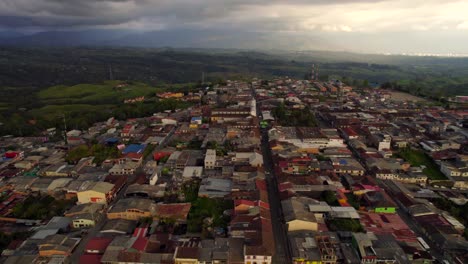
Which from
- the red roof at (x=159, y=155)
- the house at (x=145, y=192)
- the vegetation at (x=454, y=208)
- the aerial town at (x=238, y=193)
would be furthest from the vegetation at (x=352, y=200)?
the red roof at (x=159, y=155)

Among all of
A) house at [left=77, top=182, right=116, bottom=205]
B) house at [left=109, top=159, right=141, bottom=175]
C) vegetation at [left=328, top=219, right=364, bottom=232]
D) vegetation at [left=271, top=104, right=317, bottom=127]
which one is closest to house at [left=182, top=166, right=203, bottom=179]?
house at [left=109, top=159, right=141, bottom=175]

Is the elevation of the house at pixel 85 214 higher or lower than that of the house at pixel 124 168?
lower

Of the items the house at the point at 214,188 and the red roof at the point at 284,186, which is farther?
the red roof at the point at 284,186

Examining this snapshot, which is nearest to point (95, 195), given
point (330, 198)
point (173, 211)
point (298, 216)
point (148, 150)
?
point (173, 211)

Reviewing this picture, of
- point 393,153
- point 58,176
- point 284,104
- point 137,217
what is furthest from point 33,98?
point 393,153

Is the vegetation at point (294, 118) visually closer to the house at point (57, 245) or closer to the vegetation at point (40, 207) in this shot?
the vegetation at point (40, 207)

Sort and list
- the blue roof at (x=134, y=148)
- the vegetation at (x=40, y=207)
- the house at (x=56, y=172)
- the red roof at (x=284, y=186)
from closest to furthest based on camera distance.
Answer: the vegetation at (x=40, y=207) → the red roof at (x=284, y=186) → the house at (x=56, y=172) → the blue roof at (x=134, y=148)
